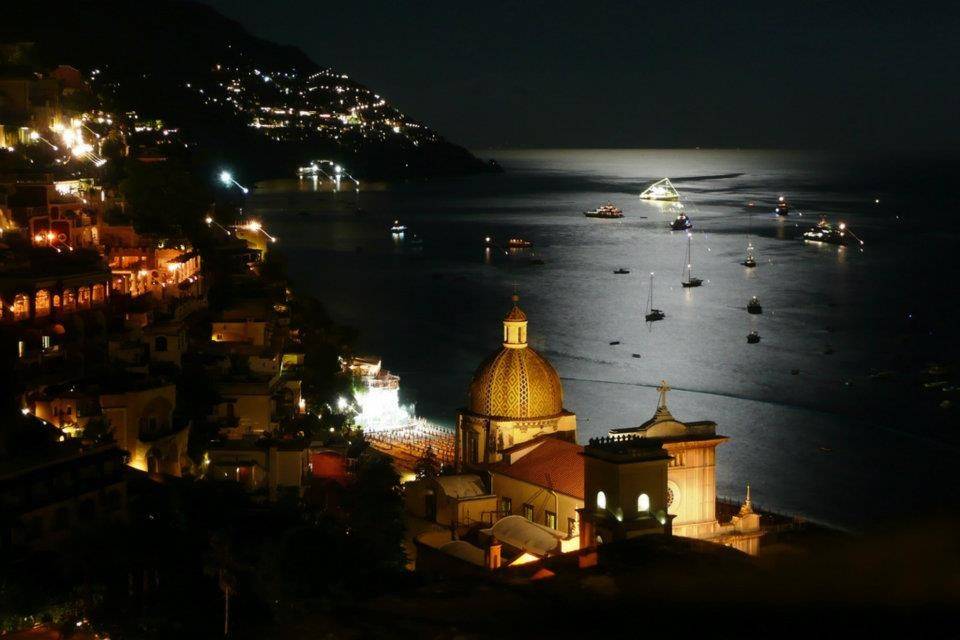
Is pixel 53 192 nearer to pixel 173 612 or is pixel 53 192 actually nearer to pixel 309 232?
pixel 173 612

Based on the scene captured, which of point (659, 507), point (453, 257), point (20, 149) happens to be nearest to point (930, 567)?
point (659, 507)

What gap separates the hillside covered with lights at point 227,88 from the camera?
256ft

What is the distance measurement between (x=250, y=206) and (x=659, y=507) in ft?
317

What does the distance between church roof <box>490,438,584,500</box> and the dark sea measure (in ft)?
28.6

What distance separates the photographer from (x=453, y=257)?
255ft

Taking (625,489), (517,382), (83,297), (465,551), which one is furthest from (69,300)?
(625,489)

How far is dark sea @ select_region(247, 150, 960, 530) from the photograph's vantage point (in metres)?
32.3

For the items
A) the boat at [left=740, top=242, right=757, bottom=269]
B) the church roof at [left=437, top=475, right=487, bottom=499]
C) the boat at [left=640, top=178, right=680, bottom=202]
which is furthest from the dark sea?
the boat at [left=640, top=178, right=680, bottom=202]

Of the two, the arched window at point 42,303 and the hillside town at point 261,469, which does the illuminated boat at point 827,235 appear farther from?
the arched window at point 42,303

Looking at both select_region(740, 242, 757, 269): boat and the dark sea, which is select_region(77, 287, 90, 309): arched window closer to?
the dark sea

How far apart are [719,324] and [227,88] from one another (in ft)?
325

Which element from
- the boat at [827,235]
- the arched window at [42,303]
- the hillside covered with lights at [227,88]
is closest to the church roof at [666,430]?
the arched window at [42,303]

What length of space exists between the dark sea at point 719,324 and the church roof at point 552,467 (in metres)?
8.72

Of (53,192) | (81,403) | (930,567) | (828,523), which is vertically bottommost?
(828,523)
